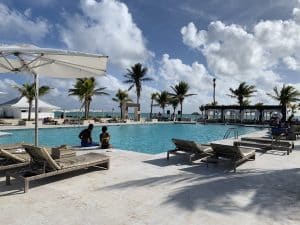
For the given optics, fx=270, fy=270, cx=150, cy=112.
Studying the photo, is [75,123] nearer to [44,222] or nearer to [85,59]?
[85,59]

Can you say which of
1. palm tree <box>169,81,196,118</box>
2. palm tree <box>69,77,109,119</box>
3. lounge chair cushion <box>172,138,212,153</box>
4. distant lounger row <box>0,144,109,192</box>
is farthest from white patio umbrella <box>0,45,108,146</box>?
palm tree <box>169,81,196,118</box>

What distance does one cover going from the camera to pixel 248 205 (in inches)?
181

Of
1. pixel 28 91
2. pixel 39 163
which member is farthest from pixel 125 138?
pixel 28 91

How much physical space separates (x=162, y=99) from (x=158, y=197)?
41.7 m

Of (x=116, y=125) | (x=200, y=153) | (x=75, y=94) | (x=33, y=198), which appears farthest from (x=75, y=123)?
(x=33, y=198)

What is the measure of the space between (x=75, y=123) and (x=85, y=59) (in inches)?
874

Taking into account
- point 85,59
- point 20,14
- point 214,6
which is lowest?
point 85,59

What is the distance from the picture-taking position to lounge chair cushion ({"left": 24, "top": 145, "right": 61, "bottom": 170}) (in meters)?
5.32

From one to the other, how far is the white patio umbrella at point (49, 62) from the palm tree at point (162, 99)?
124 ft

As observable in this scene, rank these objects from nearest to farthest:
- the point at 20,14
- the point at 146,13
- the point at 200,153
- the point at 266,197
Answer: the point at 266,197, the point at 200,153, the point at 20,14, the point at 146,13

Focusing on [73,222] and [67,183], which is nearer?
[73,222]

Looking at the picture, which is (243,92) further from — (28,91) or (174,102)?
(28,91)

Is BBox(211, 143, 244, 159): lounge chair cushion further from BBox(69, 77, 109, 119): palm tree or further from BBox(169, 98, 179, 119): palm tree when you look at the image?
Answer: BBox(169, 98, 179, 119): palm tree

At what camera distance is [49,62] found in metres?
7.47
